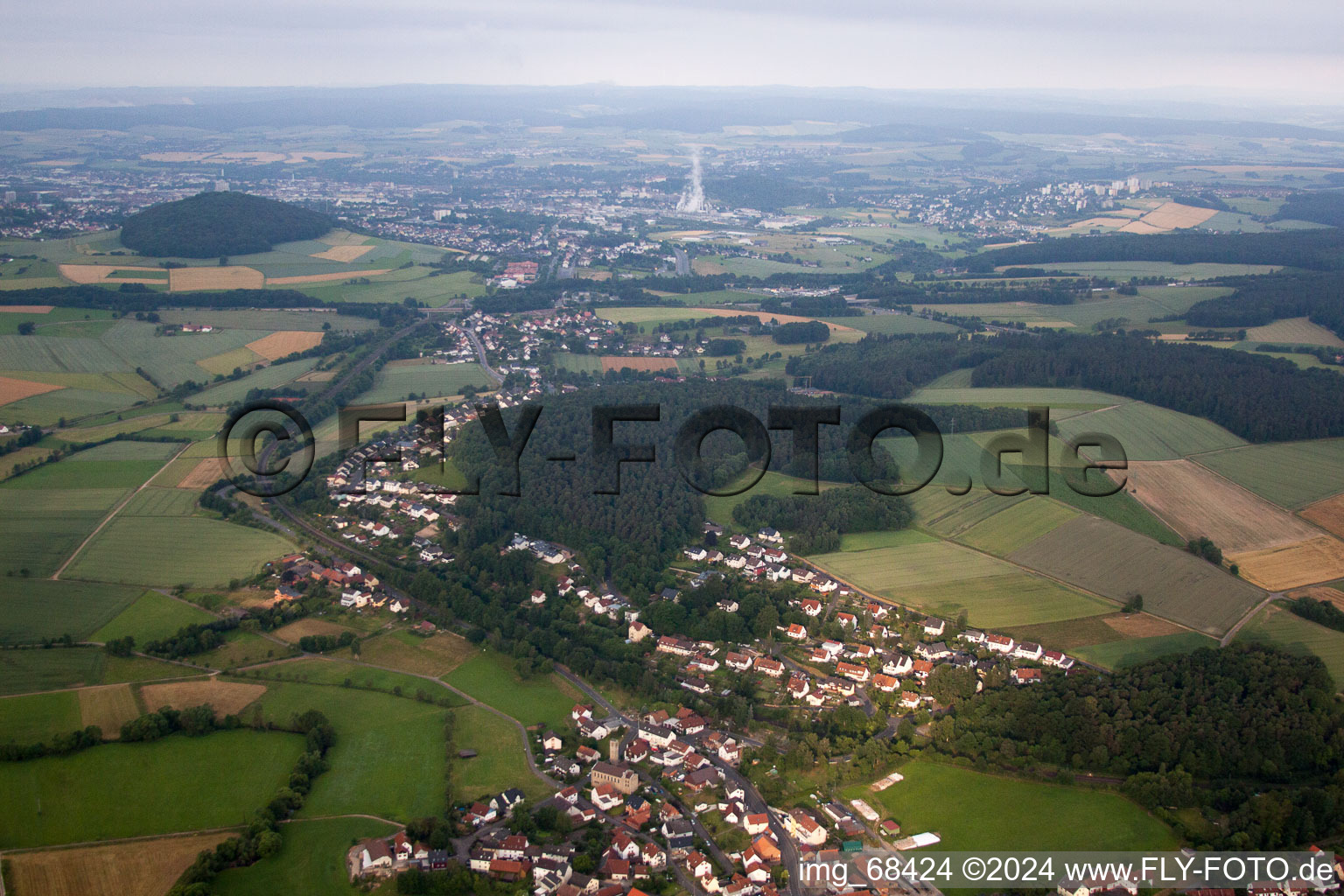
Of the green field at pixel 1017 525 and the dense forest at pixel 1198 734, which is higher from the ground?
the green field at pixel 1017 525

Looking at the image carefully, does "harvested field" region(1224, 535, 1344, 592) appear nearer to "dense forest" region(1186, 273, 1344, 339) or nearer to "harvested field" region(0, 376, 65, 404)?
"dense forest" region(1186, 273, 1344, 339)

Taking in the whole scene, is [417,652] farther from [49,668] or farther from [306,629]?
[49,668]

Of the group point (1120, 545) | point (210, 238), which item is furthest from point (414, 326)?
point (1120, 545)

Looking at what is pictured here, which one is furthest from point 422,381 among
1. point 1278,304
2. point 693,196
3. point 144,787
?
point 693,196

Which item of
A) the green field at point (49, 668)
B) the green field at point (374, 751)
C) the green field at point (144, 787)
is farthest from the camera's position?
the green field at point (49, 668)

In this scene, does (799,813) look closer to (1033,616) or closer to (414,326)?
(1033,616)

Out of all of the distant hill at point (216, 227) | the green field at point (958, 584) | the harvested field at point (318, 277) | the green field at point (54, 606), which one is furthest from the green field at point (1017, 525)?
the distant hill at point (216, 227)

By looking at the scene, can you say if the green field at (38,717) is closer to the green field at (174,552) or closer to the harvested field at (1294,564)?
the green field at (174,552)
